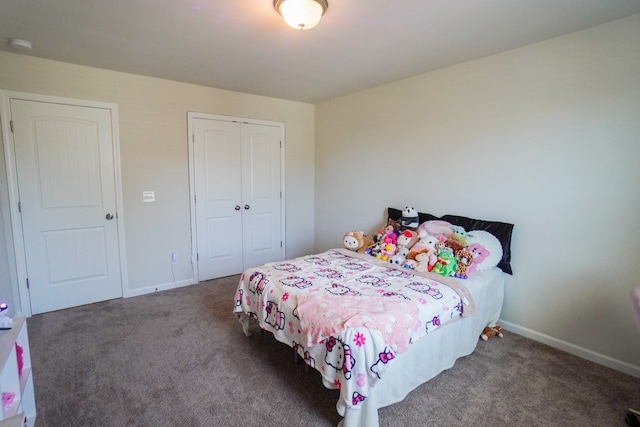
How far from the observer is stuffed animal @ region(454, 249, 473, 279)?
2.47 m

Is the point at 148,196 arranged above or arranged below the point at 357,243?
above

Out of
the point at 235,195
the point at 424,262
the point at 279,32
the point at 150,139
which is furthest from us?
the point at 235,195

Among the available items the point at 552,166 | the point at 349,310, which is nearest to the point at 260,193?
the point at 349,310

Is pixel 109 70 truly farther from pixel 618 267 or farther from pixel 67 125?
pixel 618 267

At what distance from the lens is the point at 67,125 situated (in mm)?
3094

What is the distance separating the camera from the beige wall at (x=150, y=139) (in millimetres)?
3078

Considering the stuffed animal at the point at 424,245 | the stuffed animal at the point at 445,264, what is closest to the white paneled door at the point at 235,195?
the stuffed animal at the point at 424,245

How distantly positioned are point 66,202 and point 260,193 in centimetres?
214

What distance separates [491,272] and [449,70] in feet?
6.43

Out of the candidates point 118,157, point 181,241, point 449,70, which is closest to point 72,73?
point 118,157

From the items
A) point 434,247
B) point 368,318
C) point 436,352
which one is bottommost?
point 436,352

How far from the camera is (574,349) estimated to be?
8.04 ft

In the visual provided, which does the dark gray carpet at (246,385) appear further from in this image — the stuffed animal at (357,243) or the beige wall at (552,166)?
the stuffed animal at (357,243)

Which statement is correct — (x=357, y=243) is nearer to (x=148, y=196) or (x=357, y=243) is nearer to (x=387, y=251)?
(x=387, y=251)
